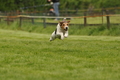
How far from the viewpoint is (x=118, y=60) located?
891 cm

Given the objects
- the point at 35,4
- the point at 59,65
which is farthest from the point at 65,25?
the point at 35,4

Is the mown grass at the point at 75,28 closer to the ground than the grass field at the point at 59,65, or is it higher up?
closer to the ground

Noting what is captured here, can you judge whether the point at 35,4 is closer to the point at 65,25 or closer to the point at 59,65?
the point at 65,25

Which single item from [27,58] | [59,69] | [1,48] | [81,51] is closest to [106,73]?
[59,69]

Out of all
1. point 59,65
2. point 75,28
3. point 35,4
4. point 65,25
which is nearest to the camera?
point 59,65

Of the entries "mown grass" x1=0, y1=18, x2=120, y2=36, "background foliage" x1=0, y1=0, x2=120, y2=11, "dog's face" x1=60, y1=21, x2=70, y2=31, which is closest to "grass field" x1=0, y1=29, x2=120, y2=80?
"dog's face" x1=60, y1=21, x2=70, y2=31

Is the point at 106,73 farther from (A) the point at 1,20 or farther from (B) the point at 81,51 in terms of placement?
(A) the point at 1,20

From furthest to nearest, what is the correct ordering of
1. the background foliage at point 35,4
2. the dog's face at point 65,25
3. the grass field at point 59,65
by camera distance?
the background foliage at point 35,4 < the dog's face at point 65,25 < the grass field at point 59,65

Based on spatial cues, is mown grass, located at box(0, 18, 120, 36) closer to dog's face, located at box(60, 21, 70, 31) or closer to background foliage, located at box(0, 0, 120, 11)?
background foliage, located at box(0, 0, 120, 11)

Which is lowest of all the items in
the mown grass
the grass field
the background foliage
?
the mown grass

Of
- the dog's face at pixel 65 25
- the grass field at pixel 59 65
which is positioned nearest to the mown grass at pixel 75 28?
the dog's face at pixel 65 25

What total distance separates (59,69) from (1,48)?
13.6ft

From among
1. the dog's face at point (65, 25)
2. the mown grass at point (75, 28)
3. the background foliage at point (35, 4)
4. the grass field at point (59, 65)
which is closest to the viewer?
the grass field at point (59, 65)

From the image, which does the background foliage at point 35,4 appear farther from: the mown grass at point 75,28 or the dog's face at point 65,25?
the dog's face at point 65,25
